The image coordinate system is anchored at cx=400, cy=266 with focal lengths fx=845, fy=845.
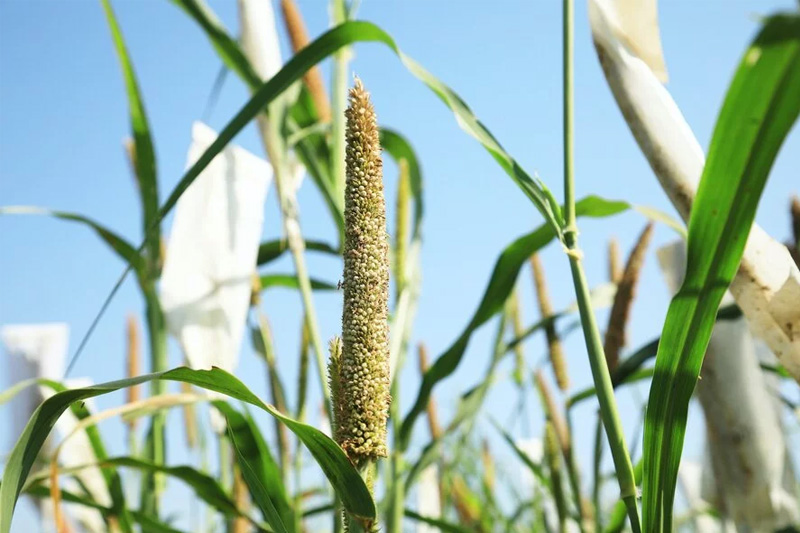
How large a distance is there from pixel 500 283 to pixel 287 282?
1.99 ft

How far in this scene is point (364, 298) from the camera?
20.3 inches

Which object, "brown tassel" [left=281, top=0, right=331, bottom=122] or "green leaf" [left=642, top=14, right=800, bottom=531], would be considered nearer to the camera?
"green leaf" [left=642, top=14, right=800, bottom=531]

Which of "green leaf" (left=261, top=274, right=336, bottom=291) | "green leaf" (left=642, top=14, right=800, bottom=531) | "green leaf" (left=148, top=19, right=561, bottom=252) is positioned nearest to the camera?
"green leaf" (left=642, top=14, right=800, bottom=531)

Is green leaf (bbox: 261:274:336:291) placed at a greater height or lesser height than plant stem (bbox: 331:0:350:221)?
lesser

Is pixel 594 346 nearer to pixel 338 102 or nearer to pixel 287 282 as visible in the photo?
pixel 338 102

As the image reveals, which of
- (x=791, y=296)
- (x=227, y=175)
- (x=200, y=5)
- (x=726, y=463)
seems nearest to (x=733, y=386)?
(x=726, y=463)

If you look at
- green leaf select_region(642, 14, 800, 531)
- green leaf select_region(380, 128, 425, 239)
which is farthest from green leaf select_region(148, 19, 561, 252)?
green leaf select_region(380, 128, 425, 239)

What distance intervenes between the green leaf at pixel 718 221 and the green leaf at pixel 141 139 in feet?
2.59

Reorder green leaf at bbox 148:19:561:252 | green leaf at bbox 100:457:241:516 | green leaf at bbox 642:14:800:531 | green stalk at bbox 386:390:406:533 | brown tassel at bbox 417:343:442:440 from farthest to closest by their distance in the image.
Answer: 1. brown tassel at bbox 417:343:442:440
2. green stalk at bbox 386:390:406:533
3. green leaf at bbox 100:457:241:516
4. green leaf at bbox 148:19:561:252
5. green leaf at bbox 642:14:800:531

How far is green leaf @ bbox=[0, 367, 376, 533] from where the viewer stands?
0.49m

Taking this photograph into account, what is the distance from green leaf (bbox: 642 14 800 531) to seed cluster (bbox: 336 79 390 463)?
198 millimetres

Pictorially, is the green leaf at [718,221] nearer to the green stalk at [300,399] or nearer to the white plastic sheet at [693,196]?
the white plastic sheet at [693,196]

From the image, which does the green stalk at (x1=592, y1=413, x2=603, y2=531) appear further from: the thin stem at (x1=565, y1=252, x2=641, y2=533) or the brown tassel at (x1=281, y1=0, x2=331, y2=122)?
the brown tassel at (x1=281, y1=0, x2=331, y2=122)

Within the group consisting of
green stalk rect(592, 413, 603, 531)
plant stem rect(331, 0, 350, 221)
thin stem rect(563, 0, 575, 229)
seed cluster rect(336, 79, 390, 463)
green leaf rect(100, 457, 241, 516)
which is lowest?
green stalk rect(592, 413, 603, 531)
